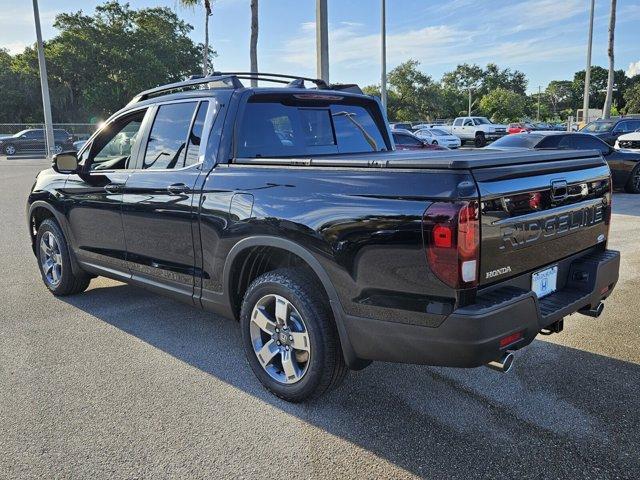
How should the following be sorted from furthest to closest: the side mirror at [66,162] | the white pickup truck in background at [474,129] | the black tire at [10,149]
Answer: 1. the white pickup truck in background at [474,129]
2. the black tire at [10,149]
3. the side mirror at [66,162]

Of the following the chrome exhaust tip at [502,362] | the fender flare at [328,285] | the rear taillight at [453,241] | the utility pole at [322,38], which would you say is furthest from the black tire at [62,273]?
the utility pole at [322,38]

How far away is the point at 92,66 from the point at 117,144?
157ft

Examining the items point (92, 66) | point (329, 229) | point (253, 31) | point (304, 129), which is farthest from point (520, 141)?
point (92, 66)

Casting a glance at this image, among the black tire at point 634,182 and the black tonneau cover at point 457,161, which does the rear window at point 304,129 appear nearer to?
the black tonneau cover at point 457,161

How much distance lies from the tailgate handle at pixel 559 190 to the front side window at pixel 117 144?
10.2 ft

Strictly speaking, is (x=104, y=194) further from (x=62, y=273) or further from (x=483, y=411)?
(x=483, y=411)

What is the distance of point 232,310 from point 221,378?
0.47 meters

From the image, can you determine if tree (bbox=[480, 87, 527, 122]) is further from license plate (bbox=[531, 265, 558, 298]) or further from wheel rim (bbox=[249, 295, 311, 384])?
wheel rim (bbox=[249, 295, 311, 384])

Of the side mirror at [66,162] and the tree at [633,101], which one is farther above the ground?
the tree at [633,101]

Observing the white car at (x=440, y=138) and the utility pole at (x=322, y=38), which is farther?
the white car at (x=440, y=138)

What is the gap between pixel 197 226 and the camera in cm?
365

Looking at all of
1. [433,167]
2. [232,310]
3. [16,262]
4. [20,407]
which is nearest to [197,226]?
[232,310]

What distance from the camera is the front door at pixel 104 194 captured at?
4.42 meters

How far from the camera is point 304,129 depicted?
13.5 feet
